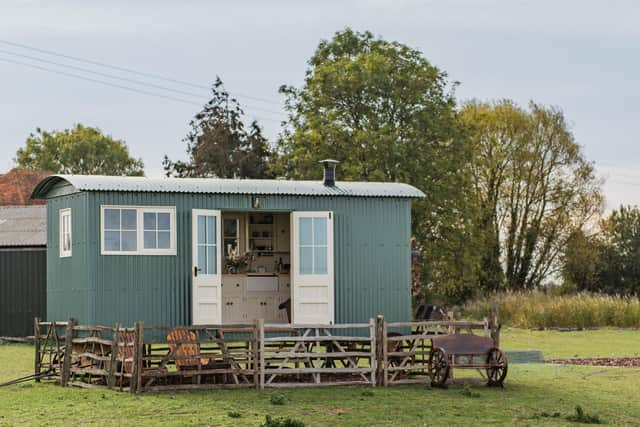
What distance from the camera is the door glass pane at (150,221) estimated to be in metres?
19.3

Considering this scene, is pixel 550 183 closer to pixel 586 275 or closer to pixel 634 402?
pixel 586 275

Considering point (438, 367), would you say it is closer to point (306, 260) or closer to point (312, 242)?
point (306, 260)

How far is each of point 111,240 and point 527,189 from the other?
103ft

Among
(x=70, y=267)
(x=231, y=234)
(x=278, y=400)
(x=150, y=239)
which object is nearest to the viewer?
(x=278, y=400)

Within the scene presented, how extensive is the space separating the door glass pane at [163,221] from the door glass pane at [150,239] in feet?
0.55

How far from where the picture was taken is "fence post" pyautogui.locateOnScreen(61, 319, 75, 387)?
18516mm

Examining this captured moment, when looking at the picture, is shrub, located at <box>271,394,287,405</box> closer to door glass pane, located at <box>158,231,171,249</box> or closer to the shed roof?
door glass pane, located at <box>158,231,171,249</box>

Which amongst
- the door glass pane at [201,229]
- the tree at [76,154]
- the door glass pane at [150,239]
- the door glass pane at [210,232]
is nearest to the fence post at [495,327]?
the door glass pane at [210,232]

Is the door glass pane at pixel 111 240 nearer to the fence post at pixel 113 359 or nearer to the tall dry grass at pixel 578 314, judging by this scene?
the fence post at pixel 113 359

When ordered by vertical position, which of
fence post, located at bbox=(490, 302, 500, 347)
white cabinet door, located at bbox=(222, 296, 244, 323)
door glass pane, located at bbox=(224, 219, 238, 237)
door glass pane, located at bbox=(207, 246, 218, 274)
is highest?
door glass pane, located at bbox=(224, 219, 238, 237)

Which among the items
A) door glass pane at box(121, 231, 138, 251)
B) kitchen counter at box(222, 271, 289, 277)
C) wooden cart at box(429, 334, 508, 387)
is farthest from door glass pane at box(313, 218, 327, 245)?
door glass pane at box(121, 231, 138, 251)

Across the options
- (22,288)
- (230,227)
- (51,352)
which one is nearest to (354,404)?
(51,352)

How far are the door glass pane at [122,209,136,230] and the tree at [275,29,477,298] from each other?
19.6 m

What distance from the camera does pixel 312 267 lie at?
794 inches
